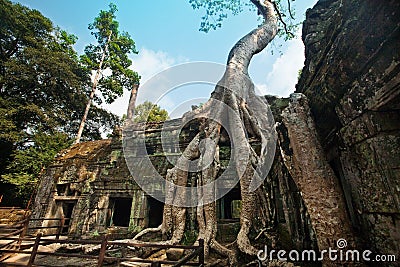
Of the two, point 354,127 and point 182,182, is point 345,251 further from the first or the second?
point 182,182

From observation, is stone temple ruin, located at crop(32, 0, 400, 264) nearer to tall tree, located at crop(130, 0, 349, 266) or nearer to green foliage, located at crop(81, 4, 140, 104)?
tall tree, located at crop(130, 0, 349, 266)

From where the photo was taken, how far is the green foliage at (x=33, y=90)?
39.2ft

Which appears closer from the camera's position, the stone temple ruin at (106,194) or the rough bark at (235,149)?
the rough bark at (235,149)

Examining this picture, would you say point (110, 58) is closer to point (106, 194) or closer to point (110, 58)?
point (110, 58)

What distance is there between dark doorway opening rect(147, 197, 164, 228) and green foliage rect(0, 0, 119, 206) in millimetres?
8226

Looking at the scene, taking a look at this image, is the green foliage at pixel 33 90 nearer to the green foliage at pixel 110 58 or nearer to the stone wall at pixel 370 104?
the green foliage at pixel 110 58

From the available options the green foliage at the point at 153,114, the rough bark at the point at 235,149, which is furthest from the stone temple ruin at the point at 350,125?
the green foliage at the point at 153,114

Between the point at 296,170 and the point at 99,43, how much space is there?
1857 centimetres

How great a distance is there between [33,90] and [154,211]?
13773mm

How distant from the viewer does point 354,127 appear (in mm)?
1591

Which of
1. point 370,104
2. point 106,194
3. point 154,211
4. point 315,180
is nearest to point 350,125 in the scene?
point 370,104

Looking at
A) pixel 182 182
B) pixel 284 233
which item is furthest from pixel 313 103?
pixel 182 182

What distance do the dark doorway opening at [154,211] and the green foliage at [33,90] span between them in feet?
27.0

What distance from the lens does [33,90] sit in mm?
14641
